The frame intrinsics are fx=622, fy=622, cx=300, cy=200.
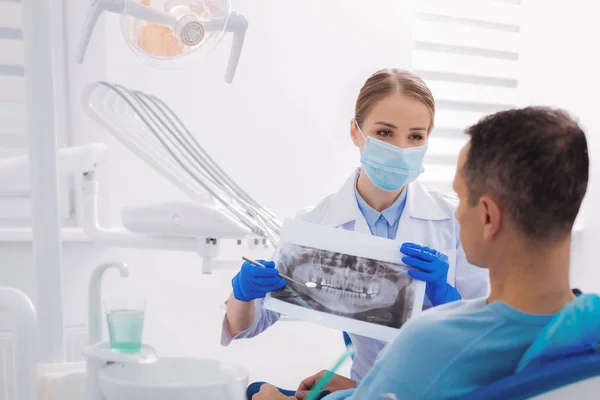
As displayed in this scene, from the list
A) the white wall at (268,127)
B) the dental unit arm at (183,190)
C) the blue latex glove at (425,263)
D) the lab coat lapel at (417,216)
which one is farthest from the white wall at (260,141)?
the blue latex glove at (425,263)

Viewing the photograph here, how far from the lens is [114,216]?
2.21 meters

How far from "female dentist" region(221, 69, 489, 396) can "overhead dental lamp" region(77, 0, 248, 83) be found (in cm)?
39

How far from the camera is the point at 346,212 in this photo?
1.57 metres

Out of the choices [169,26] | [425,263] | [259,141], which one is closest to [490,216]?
[425,263]

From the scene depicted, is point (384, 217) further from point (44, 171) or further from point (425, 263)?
point (44, 171)

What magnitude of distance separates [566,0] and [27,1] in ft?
7.93

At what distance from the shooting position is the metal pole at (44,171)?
1360 millimetres

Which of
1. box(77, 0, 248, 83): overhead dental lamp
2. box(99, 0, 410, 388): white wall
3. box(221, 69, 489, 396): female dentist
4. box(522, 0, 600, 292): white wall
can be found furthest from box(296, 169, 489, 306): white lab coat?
box(522, 0, 600, 292): white wall

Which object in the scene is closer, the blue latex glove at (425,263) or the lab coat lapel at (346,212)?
the blue latex glove at (425,263)

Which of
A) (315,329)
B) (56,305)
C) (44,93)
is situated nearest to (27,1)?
(44,93)

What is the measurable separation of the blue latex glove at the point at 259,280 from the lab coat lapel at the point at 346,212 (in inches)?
11.1

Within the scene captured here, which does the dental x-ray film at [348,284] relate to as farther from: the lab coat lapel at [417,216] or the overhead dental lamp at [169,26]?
the overhead dental lamp at [169,26]

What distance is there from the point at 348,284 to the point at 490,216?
520mm

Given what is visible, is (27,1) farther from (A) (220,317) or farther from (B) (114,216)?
(A) (220,317)
